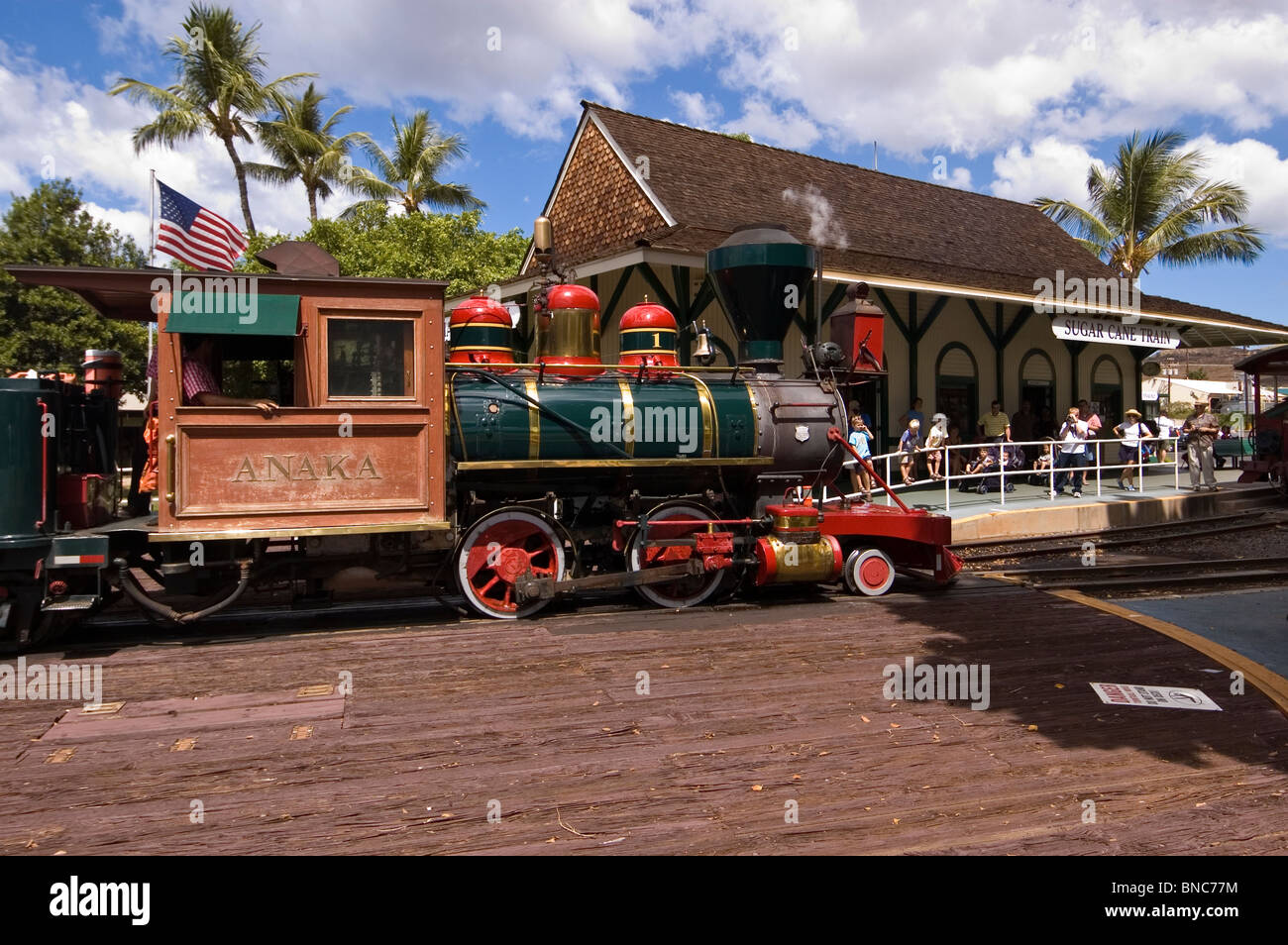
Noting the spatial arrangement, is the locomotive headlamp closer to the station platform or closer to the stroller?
the station platform

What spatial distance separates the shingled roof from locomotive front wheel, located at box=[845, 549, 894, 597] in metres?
6.20

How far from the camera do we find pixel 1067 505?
13.4 meters

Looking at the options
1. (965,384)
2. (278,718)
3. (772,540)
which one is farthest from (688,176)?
(278,718)

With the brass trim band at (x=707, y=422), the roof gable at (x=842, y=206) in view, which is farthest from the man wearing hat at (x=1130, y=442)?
the brass trim band at (x=707, y=422)

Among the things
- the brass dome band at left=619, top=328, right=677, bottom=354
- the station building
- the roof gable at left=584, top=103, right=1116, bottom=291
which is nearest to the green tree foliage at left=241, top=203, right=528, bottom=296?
the station building

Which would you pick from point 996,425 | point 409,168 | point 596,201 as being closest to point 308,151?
point 409,168

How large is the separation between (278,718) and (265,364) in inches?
136

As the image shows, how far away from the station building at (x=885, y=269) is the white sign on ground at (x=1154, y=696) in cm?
904

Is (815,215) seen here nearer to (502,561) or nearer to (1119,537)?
(1119,537)

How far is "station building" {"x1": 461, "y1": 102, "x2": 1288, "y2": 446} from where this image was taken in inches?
590

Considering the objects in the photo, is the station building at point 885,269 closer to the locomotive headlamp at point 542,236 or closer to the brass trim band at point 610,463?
the locomotive headlamp at point 542,236

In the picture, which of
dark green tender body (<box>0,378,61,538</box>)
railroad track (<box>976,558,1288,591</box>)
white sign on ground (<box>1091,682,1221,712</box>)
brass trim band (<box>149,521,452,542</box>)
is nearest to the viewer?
white sign on ground (<box>1091,682,1221,712</box>)

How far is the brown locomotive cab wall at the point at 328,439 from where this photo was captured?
622 centimetres
